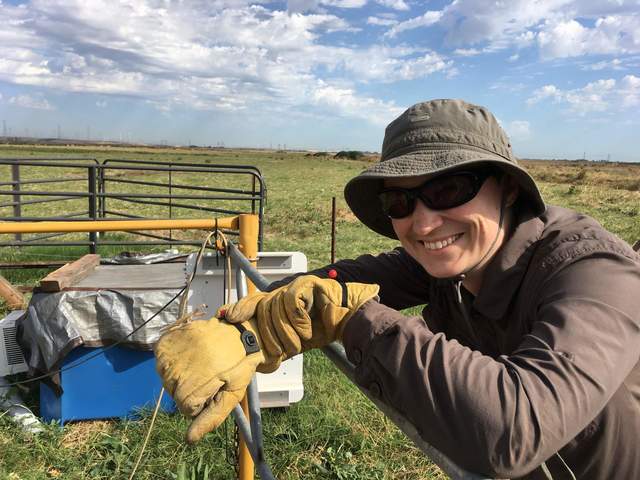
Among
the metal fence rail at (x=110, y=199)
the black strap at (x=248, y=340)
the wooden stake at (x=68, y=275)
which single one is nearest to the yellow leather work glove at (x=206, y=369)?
the black strap at (x=248, y=340)

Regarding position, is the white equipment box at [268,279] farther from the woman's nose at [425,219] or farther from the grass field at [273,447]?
the woman's nose at [425,219]

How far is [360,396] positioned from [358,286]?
9.02 ft

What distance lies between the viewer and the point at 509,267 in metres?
1.44

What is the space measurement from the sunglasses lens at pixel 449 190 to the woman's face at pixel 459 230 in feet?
0.05

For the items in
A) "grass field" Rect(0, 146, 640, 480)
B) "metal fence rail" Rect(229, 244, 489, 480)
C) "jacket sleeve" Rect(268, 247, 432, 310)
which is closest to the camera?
"metal fence rail" Rect(229, 244, 489, 480)

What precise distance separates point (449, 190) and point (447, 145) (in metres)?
0.12

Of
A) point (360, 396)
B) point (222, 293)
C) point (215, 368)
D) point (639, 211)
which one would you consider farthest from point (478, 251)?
point (639, 211)

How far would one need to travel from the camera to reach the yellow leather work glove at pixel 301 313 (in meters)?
1.24

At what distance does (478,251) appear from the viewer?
4.95ft

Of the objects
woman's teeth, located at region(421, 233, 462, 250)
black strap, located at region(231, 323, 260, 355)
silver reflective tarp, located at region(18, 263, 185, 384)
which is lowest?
silver reflective tarp, located at region(18, 263, 185, 384)

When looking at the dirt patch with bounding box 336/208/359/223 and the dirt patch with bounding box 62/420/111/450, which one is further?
the dirt patch with bounding box 336/208/359/223

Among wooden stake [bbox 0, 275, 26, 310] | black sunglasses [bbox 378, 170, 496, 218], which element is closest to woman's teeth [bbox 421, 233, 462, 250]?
black sunglasses [bbox 378, 170, 496, 218]

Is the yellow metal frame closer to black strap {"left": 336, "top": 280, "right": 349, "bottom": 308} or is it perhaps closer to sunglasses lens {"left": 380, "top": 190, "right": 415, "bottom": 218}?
sunglasses lens {"left": 380, "top": 190, "right": 415, "bottom": 218}

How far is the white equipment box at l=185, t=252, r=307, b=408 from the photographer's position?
3.44 metres
